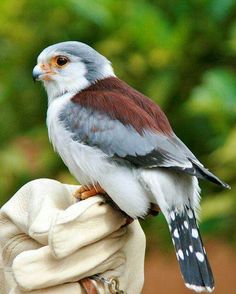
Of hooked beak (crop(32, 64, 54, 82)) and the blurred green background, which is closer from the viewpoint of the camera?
hooked beak (crop(32, 64, 54, 82))

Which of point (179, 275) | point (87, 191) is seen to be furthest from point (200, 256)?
point (179, 275)

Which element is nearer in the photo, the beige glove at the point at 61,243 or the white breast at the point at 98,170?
the beige glove at the point at 61,243

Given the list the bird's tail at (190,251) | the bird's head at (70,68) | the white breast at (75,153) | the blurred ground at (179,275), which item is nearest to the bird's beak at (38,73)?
the bird's head at (70,68)

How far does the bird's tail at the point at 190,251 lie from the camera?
2.78m

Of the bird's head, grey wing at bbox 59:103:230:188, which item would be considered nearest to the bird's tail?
grey wing at bbox 59:103:230:188

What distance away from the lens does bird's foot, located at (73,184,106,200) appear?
9.46ft

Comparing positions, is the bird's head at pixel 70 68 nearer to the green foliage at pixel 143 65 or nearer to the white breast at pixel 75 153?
the white breast at pixel 75 153

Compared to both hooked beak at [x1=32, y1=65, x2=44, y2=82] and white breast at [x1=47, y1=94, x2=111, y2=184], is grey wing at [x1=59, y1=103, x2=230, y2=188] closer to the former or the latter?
white breast at [x1=47, y1=94, x2=111, y2=184]

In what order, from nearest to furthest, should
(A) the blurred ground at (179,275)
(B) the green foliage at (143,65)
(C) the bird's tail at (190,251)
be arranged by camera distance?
1. (C) the bird's tail at (190,251)
2. (B) the green foliage at (143,65)
3. (A) the blurred ground at (179,275)

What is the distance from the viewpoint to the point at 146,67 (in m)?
4.52

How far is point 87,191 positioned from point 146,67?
168 cm

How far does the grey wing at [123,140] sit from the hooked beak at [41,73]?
0.52 feet

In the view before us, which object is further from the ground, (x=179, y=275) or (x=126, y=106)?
(x=126, y=106)

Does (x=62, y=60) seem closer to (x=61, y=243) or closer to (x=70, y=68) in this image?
(x=70, y=68)
